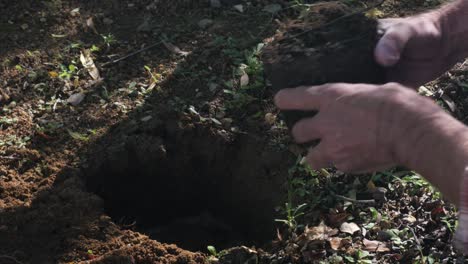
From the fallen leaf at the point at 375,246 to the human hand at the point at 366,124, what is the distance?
455 millimetres

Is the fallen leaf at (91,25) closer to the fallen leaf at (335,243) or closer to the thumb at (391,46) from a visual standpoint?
the thumb at (391,46)

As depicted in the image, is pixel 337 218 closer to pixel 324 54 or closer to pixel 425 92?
pixel 324 54

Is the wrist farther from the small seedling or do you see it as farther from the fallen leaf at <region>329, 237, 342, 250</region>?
the small seedling

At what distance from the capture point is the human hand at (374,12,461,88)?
2.45 metres

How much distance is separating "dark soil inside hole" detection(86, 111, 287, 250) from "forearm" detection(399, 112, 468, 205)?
936 mm

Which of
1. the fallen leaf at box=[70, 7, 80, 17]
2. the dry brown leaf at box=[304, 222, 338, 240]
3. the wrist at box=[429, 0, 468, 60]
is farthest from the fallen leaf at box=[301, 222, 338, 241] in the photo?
the fallen leaf at box=[70, 7, 80, 17]

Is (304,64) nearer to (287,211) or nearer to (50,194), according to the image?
(287,211)

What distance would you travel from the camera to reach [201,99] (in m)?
3.13

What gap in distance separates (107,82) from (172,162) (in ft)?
2.04

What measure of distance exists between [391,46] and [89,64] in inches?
66.9

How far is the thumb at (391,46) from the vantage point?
2.43 m

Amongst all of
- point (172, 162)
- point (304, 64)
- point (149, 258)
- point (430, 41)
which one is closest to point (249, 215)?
point (172, 162)

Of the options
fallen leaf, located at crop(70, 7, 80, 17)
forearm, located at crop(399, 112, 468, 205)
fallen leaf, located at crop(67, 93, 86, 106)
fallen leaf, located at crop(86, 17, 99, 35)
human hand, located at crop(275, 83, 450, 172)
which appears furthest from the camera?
fallen leaf, located at crop(70, 7, 80, 17)

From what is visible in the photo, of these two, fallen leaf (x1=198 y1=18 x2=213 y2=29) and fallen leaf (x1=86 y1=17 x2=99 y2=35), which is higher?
fallen leaf (x1=86 y1=17 x2=99 y2=35)
